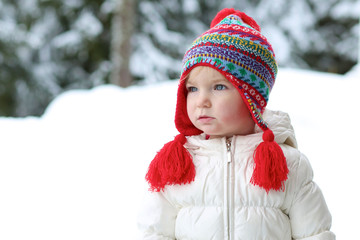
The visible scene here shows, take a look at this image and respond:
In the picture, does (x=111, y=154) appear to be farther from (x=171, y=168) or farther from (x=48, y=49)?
(x=48, y=49)

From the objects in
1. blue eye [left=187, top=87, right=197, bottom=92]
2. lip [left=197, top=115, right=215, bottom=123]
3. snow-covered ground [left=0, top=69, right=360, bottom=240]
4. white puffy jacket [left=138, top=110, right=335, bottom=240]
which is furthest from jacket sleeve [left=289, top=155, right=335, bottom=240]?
snow-covered ground [left=0, top=69, right=360, bottom=240]

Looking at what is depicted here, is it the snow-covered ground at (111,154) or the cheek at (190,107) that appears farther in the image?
the snow-covered ground at (111,154)

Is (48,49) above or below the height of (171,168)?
above

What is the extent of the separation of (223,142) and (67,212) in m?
1.46

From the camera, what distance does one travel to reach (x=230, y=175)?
59.2 inches

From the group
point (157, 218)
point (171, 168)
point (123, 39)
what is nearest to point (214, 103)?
point (171, 168)

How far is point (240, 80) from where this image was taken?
58.1 inches

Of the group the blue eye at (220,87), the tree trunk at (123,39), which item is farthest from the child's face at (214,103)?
the tree trunk at (123,39)

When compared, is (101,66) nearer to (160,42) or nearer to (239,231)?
(160,42)

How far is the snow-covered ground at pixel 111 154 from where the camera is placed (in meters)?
2.52

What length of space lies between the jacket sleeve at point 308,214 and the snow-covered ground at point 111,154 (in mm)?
934

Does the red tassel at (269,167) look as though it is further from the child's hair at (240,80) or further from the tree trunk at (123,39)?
the tree trunk at (123,39)

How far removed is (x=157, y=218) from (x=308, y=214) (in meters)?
0.57

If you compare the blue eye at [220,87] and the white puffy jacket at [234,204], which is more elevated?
the blue eye at [220,87]
